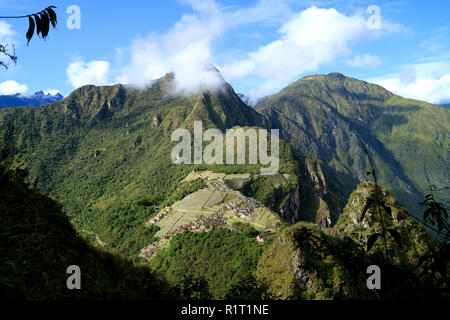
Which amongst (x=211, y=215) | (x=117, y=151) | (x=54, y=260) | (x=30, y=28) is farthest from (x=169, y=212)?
(x=117, y=151)

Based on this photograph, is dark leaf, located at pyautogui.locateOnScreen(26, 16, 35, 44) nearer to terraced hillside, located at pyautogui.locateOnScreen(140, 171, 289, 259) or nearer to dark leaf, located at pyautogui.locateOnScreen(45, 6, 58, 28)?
dark leaf, located at pyautogui.locateOnScreen(45, 6, 58, 28)

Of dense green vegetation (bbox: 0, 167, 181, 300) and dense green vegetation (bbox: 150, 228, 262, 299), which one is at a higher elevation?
dense green vegetation (bbox: 0, 167, 181, 300)

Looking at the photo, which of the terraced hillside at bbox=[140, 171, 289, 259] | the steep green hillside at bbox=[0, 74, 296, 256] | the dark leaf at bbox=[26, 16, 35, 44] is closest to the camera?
the dark leaf at bbox=[26, 16, 35, 44]

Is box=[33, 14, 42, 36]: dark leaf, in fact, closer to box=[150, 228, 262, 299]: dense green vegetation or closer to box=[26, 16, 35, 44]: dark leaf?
box=[26, 16, 35, 44]: dark leaf

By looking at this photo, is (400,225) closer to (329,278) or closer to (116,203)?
(329,278)

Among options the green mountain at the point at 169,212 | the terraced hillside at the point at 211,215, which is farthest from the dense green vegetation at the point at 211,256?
the terraced hillside at the point at 211,215

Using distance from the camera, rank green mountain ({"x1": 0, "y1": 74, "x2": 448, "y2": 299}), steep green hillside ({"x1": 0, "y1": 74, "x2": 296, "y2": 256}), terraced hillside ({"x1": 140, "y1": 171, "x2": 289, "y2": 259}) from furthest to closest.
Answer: steep green hillside ({"x1": 0, "y1": 74, "x2": 296, "y2": 256}) < terraced hillside ({"x1": 140, "y1": 171, "x2": 289, "y2": 259}) < green mountain ({"x1": 0, "y1": 74, "x2": 448, "y2": 299})

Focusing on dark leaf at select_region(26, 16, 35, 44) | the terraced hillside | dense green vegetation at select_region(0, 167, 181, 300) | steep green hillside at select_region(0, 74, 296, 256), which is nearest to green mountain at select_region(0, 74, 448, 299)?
dense green vegetation at select_region(0, 167, 181, 300)

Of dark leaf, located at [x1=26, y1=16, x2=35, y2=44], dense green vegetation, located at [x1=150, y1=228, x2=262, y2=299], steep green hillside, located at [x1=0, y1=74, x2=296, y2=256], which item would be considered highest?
steep green hillside, located at [x1=0, y1=74, x2=296, y2=256]

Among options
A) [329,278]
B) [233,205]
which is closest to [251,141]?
[233,205]

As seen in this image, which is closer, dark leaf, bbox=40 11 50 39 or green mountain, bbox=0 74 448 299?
dark leaf, bbox=40 11 50 39

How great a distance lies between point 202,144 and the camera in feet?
409

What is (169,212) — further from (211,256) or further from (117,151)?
(117,151)
